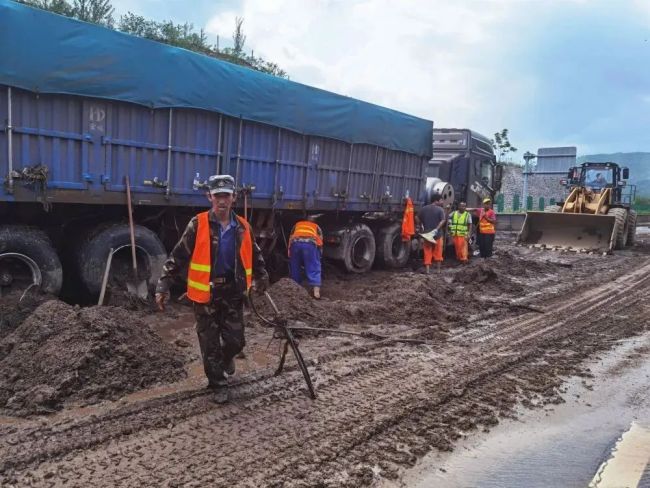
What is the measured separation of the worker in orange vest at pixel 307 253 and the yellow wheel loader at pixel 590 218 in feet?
33.7

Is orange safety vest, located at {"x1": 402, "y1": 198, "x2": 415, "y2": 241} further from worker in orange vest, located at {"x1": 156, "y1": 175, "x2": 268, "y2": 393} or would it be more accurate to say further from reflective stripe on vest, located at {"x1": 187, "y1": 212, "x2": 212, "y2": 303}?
reflective stripe on vest, located at {"x1": 187, "y1": 212, "x2": 212, "y2": 303}

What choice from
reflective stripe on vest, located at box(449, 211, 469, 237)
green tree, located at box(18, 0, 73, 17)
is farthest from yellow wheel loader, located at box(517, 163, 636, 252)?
green tree, located at box(18, 0, 73, 17)

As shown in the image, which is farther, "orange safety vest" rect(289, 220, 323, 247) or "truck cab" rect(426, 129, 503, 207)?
"truck cab" rect(426, 129, 503, 207)

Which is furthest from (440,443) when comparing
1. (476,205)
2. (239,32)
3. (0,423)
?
(239,32)

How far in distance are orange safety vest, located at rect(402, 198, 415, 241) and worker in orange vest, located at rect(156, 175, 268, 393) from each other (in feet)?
24.9

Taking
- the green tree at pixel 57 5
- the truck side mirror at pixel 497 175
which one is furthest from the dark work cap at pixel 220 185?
the green tree at pixel 57 5

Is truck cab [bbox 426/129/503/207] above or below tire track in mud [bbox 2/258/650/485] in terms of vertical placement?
above

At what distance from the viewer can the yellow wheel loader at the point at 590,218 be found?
634 inches

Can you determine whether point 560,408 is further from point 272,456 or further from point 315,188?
point 315,188

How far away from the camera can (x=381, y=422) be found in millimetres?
3840

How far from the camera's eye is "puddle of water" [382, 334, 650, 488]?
10.7ft

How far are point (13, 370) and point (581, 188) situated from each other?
1712cm

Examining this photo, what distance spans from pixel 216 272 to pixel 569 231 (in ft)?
48.2

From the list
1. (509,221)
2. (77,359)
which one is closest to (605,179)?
(509,221)
